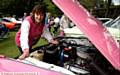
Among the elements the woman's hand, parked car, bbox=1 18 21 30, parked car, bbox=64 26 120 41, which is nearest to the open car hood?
the woman's hand

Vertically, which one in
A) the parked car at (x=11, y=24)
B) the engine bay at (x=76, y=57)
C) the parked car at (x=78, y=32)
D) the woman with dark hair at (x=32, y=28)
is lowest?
the parked car at (x=11, y=24)

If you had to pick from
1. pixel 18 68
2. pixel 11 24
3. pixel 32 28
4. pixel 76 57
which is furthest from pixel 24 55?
pixel 11 24

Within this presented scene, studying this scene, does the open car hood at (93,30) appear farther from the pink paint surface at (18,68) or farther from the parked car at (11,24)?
the parked car at (11,24)

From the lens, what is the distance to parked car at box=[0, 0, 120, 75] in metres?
3.73

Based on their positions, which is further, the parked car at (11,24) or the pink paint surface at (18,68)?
the parked car at (11,24)

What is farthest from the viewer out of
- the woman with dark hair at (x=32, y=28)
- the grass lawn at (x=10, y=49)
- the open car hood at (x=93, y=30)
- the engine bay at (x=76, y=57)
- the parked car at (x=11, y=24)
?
the parked car at (x=11, y=24)

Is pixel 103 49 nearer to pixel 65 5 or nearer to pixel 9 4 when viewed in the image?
pixel 65 5

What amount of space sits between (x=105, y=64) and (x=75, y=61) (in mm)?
438

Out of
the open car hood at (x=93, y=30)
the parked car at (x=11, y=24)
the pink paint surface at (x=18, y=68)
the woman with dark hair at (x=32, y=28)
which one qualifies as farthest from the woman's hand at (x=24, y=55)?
the parked car at (x=11, y=24)

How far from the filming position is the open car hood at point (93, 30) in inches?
145

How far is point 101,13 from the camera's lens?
3872 cm

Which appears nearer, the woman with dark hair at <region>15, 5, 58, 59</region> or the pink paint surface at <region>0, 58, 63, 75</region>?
the pink paint surface at <region>0, 58, 63, 75</region>

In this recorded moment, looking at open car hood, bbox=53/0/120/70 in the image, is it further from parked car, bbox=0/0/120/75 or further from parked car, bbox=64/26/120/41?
parked car, bbox=64/26/120/41

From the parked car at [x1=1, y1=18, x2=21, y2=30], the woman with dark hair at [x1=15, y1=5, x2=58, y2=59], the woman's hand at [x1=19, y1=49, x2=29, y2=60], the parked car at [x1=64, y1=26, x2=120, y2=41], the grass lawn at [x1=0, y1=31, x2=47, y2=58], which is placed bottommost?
the parked car at [x1=1, y1=18, x2=21, y2=30]
